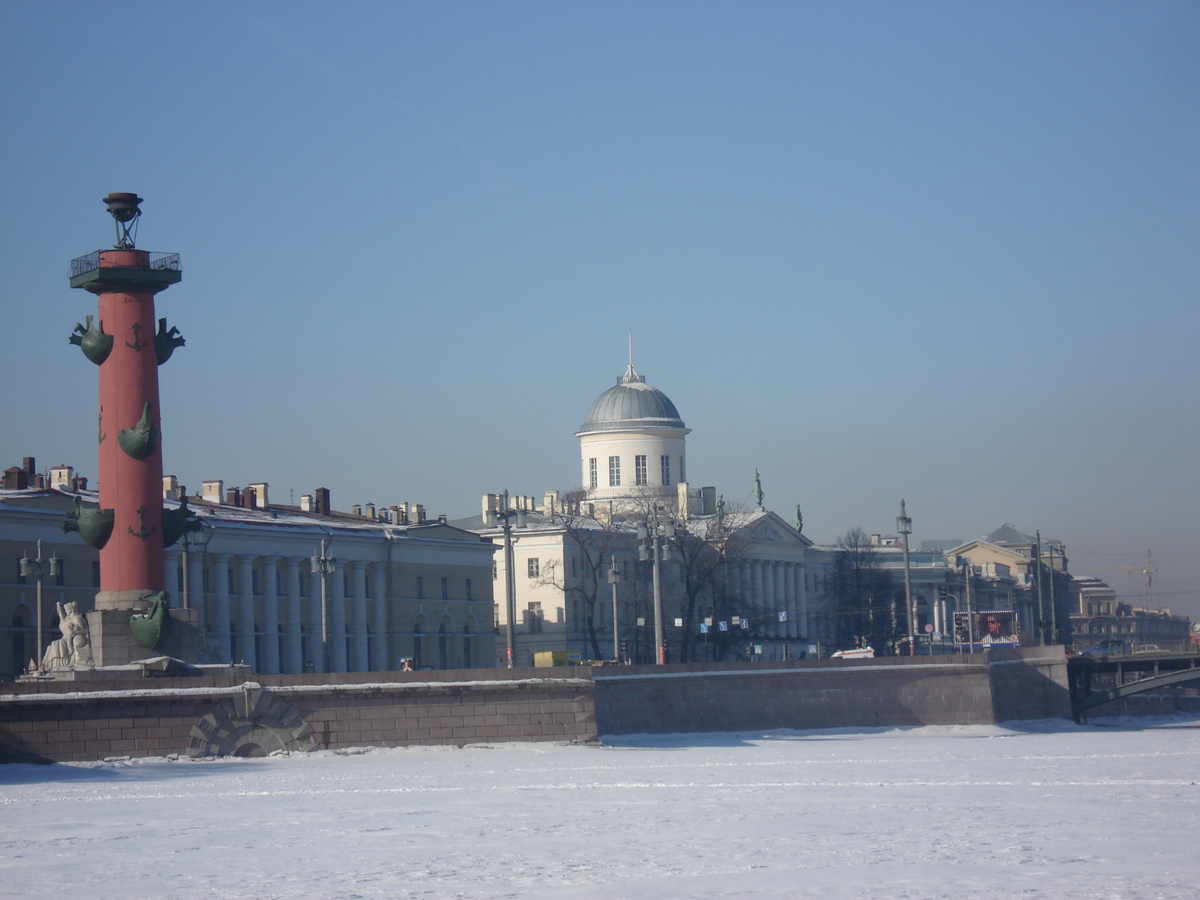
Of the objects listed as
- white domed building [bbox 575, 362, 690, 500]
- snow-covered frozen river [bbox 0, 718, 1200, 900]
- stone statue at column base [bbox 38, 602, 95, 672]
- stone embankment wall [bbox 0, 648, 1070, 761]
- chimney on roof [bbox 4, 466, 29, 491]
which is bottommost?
snow-covered frozen river [bbox 0, 718, 1200, 900]

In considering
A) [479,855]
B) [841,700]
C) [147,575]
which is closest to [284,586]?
[841,700]

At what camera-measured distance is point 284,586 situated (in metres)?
67.4

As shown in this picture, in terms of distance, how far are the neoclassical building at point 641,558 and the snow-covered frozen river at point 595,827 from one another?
3238 centimetres

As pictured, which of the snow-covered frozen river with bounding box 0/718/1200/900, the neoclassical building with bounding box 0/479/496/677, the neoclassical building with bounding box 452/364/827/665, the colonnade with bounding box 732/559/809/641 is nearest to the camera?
the snow-covered frozen river with bounding box 0/718/1200/900

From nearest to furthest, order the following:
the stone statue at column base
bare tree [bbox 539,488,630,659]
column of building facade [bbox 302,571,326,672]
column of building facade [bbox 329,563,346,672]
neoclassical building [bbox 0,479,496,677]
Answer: the stone statue at column base, neoclassical building [bbox 0,479,496,677], column of building facade [bbox 302,571,326,672], column of building facade [bbox 329,563,346,672], bare tree [bbox 539,488,630,659]

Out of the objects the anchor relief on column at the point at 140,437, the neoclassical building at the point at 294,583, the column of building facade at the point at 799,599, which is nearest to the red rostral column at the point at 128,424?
the anchor relief on column at the point at 140,437

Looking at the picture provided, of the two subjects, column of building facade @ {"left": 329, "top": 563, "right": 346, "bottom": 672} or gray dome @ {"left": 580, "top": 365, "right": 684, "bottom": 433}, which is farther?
gray dome @ {"left": 580, "top": 365, "right": 684, "bottom": 433}

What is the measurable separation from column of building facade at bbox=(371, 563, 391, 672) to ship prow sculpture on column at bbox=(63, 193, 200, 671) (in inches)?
1517

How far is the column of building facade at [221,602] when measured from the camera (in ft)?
206

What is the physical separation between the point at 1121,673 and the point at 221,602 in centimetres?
3165

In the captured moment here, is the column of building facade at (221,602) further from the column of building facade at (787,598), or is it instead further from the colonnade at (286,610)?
the column of building facade at (787,598)

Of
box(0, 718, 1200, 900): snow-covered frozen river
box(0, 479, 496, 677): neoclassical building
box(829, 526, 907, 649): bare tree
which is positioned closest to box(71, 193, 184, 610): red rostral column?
box(0, 718, 1200, 900): snow-covered frozen river

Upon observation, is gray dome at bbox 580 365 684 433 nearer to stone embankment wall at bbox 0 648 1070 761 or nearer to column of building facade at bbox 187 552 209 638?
column of building facade at bbox 187 552 209 638

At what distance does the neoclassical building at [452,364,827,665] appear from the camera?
76062mm
